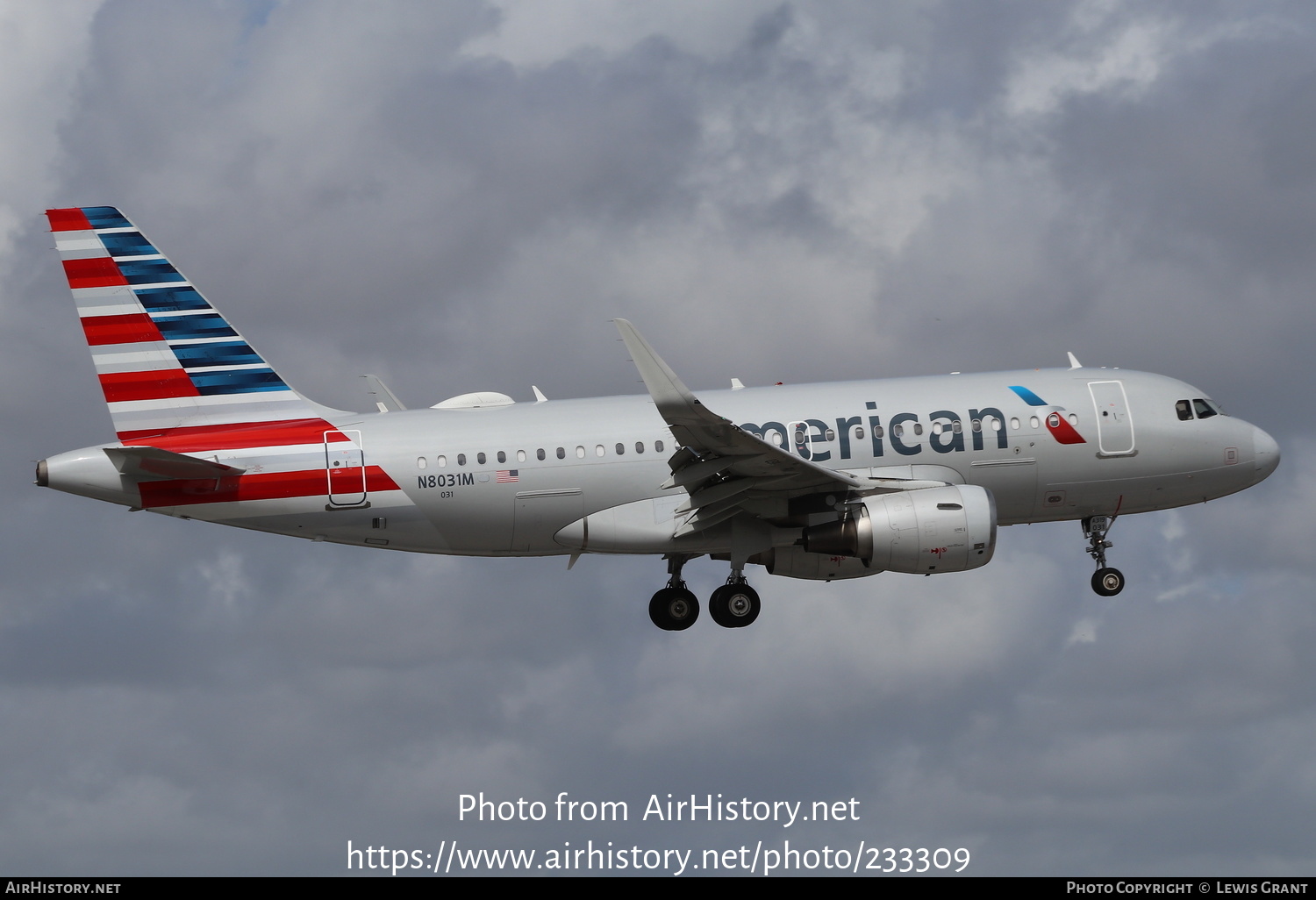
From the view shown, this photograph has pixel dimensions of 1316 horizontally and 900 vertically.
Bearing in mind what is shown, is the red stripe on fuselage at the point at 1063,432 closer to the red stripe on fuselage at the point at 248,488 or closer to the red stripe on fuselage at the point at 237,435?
the red stripe on fuselage at the point at 248,488

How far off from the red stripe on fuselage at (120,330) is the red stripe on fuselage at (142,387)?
96 cm

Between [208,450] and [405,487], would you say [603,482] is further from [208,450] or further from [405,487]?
[208,450]

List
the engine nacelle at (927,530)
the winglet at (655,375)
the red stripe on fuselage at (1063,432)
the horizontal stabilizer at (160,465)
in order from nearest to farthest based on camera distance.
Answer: the winglet at (655,375) < the horizontal stabilizer at (160,465) < the engine nacelle at (927,530) < the red stripe on fuselage at (1063,432)

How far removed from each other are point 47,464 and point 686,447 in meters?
15.7

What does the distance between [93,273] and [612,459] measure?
14.7 metres

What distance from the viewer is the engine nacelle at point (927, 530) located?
36.8 m

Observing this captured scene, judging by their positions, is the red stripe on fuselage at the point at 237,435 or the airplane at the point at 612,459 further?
the red stripe on fuselage at the point at 237,435

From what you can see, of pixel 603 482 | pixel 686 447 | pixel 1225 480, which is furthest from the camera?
pixel 1225 480

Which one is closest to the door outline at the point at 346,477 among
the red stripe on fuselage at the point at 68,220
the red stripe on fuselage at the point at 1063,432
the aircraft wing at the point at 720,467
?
the aircraft wing at the point at 720,467

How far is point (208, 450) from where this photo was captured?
38500mm

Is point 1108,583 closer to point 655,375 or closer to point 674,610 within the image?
point 674,610

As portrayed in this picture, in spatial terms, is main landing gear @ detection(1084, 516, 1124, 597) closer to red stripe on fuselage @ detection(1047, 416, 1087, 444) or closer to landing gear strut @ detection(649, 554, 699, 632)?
red stripe on fuselage @ detection(1047, 416, 1087, 444)

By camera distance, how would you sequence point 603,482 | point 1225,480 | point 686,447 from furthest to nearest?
1. point 1225,480
2. point 603,482
3. point 686,447

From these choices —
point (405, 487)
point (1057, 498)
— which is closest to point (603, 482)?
point (405, 487)
